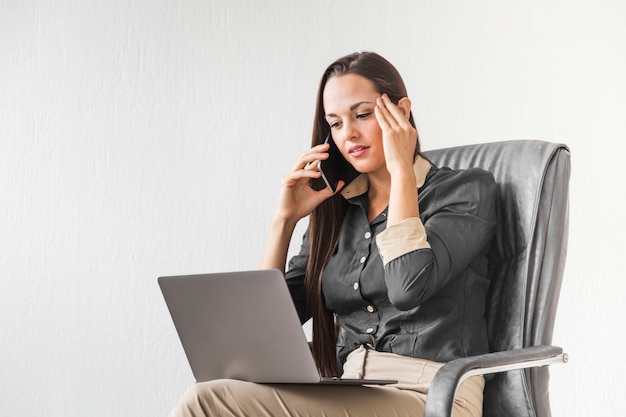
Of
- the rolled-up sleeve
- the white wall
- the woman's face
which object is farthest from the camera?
the white wall

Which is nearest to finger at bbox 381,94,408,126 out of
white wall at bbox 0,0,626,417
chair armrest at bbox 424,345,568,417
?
chair armrest at bbox 424,345,568,417

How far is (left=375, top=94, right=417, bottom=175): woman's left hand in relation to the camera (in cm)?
167

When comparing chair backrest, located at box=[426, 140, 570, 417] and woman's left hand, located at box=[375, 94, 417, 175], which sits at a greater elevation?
woman's left hand, located at box=[375, 94, 417, 175]

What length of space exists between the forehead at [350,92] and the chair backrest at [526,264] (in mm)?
324

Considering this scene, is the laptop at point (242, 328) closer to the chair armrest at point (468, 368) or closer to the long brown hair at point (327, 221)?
the chair armrest at point (468, 368)

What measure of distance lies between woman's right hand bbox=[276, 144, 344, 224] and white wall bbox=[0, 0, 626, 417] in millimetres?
787

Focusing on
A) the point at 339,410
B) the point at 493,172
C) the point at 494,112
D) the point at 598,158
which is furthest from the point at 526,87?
the point at 339,410

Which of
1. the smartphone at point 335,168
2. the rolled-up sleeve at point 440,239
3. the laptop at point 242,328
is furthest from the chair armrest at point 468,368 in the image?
the smartphone at point 335,168

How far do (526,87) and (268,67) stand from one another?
857 mm

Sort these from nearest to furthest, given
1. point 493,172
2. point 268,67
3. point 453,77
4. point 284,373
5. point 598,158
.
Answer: point 284,373 < point 493,172 < point 598,158 < point 453,77 < point 268,67

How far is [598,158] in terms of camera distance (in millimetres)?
2439

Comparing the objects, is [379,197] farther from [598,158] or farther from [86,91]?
[86,91]

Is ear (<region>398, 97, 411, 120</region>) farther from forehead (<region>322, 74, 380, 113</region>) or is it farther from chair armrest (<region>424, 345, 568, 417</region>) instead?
chair armrest (<region>424, 345, 568, 417</region>)

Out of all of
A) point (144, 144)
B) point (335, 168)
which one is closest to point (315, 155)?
point (335, 168)
